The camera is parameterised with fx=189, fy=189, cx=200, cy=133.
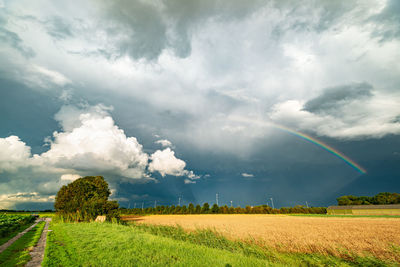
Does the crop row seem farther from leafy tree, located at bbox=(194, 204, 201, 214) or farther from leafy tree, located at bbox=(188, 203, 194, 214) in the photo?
leafy tree, located at bbox=(194, 204, 201, 214)

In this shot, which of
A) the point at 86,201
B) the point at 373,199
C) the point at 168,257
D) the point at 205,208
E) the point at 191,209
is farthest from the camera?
the point at 373,199

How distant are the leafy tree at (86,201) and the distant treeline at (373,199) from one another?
164 m

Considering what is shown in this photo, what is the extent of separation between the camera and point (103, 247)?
496 inches

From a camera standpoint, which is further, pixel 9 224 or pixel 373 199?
pixel 373 199

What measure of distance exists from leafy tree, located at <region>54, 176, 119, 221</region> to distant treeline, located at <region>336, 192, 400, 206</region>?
16397cm

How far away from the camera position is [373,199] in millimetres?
137000

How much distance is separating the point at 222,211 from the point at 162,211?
40.3 meters

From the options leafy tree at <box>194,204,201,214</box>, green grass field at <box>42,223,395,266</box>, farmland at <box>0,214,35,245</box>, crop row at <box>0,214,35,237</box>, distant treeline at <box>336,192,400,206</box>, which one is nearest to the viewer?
green grass field at <box>42,223,395,266</box>

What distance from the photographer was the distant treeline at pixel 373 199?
12469cm

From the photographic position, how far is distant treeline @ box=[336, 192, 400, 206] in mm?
124688

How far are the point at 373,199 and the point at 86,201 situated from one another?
180873mm

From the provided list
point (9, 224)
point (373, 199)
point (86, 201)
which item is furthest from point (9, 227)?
point (373, 199)

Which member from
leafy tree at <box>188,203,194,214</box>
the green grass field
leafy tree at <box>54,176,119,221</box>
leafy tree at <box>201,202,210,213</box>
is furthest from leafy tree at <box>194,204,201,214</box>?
the green grass field

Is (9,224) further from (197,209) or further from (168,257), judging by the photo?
(197,209)
